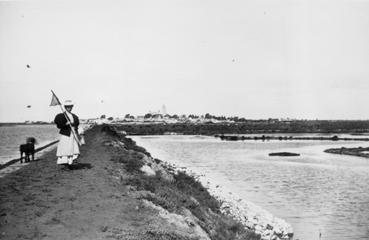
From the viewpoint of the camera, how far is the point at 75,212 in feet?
32.0

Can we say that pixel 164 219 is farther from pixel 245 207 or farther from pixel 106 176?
pixel 245 207

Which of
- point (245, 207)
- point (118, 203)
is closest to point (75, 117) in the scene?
point (118, 203)

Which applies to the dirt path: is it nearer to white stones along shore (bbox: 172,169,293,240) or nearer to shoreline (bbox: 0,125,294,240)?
shoreline (bbox: 0,125,294,240)

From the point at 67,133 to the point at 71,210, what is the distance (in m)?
5.61

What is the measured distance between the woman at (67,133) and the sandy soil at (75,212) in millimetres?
1287

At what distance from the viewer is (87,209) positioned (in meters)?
10.1

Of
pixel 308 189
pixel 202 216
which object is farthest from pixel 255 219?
pixel 308 189

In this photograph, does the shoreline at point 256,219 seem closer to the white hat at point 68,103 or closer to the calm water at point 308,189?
the calm water at point 308,189

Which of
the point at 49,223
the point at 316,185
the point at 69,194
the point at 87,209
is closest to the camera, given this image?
the point at 49,223

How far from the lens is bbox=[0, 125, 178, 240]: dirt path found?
8.41 metres

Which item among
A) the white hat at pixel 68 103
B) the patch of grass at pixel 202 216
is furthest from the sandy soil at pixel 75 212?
the white hat at pixel 68 103

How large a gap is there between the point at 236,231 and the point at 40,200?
21.0 ft

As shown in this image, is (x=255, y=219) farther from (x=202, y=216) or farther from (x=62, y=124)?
(x=62, y=124)

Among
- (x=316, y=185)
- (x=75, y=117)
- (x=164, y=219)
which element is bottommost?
(x=316, y=185)
